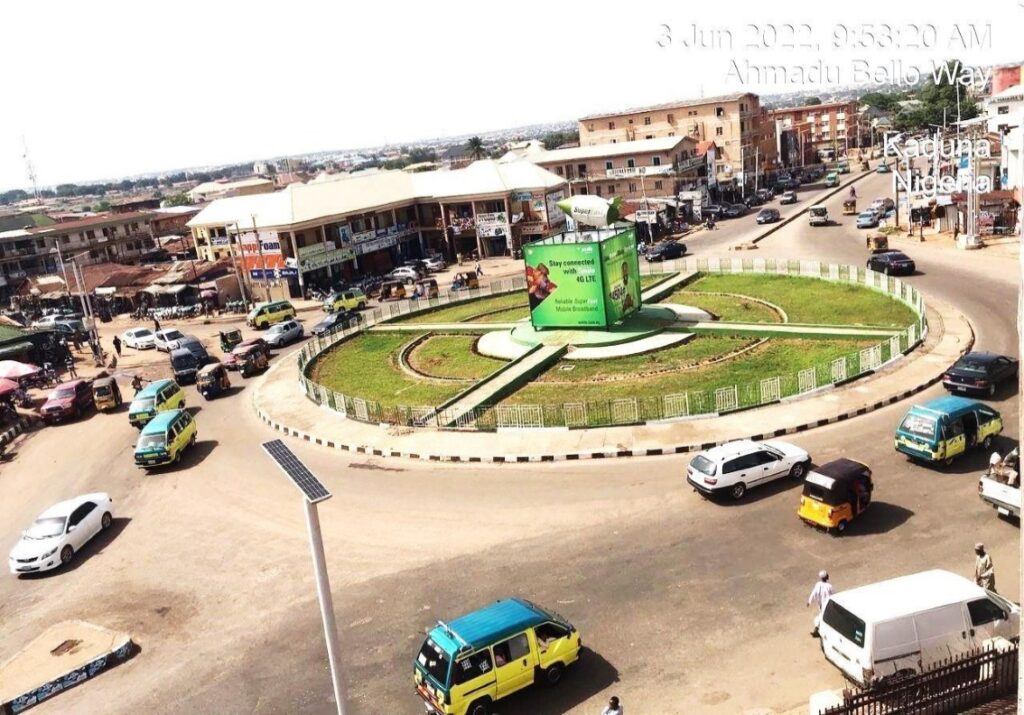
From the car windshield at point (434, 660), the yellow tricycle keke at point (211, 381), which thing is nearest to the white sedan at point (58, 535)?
the car windshield at point (434, 660)

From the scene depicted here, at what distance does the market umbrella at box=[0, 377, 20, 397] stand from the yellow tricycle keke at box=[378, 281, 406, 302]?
26347 mm

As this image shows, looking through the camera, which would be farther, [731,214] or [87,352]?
[731,214]

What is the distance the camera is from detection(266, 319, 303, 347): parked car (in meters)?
46.5

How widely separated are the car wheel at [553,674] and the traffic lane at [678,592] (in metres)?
0.23

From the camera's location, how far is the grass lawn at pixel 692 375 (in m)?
29.4

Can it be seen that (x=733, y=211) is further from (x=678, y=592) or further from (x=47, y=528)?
(x=47, y=528)

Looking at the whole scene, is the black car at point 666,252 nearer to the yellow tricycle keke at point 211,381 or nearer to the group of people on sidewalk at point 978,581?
the yellow tricycle keke at point 211,381

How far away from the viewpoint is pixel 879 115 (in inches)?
6240

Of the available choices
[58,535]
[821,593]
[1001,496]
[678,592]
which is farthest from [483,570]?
[58,535]

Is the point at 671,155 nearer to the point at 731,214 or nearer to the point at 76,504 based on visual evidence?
the point at 731,214

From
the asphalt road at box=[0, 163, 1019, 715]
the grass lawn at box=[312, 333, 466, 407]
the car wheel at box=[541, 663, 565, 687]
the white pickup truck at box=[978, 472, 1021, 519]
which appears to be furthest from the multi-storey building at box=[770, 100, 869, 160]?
the car wheel at box=[541, 663, 565, 687]

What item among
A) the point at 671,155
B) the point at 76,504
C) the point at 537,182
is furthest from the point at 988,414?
the point at 671,155

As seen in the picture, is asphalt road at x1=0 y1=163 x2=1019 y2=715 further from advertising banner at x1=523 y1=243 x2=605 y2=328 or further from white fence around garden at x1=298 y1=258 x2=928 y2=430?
advertising banner at x1=523 y1=243 x2=605 y2=328

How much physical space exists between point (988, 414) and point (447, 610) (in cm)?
1532
